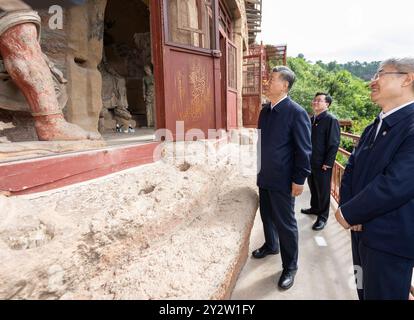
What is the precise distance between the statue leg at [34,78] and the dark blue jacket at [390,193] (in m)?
2.25

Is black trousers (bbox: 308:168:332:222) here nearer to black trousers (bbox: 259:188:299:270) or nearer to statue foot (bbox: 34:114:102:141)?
black trousers (bbox: 259:188:299:270)

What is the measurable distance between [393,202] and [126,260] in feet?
4.98

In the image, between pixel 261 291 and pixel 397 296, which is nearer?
pixel 397 296

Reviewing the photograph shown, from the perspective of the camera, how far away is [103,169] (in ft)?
6.89

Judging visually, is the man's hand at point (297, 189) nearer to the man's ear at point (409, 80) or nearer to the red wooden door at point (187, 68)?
the man's ear at point (409, 80)

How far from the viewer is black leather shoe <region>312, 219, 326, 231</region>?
3.83 metres

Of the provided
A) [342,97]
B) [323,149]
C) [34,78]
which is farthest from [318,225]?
[342,97]

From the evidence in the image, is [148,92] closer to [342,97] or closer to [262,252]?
[262,252]

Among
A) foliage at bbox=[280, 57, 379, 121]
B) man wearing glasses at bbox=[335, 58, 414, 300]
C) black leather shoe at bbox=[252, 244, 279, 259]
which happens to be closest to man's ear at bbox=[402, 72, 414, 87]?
man wearing glasses at bbox=[335, 58, 414, 300]

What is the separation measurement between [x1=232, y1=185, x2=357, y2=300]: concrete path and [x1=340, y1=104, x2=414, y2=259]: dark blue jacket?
3.91 ft

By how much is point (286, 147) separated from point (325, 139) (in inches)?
71.5

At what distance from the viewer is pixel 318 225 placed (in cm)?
387
